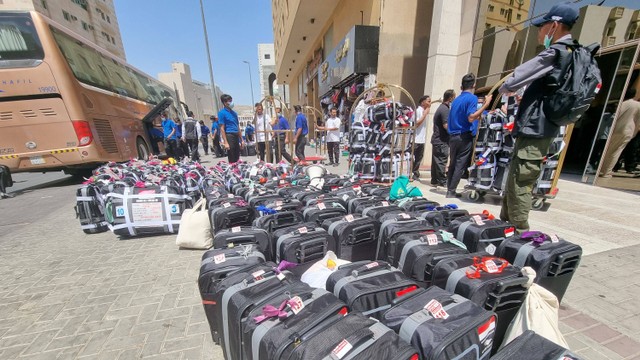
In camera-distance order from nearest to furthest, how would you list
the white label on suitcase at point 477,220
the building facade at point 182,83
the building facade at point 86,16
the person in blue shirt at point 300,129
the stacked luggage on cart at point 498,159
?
the white label on suitcase at point 477,220 < the stacked luggage on cart at point 498,159 < the person in blue shirt at point 300,129 < the building facade at point 86,16 < the building facade at point 182,83

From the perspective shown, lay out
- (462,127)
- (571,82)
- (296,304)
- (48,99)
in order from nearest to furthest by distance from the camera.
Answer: (296,304) < (571,82) < (462,127) < (48,99)

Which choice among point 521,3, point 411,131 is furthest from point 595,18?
point 411,131

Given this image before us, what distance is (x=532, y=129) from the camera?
2555mm

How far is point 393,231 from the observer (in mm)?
2156

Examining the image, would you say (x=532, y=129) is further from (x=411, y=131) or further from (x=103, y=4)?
(x=103, y=4)

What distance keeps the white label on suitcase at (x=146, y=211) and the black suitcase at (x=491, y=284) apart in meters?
3.85

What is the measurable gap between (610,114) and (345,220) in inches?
341

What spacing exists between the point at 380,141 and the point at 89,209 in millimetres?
5713

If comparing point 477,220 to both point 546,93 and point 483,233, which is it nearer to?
point 483,233

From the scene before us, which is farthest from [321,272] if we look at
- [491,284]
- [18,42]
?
[18,42]

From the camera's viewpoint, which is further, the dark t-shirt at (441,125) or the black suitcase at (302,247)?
the dark t-shirt at (441,125)

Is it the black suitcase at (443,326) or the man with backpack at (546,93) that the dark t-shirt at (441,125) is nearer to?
the man with backpack at (546,93)

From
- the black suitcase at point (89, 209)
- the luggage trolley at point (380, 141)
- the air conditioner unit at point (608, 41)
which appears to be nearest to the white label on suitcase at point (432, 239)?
the luggage trolley at point (380, 141)

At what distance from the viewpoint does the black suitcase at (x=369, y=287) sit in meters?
1.39
